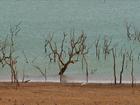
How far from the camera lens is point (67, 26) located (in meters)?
90.2

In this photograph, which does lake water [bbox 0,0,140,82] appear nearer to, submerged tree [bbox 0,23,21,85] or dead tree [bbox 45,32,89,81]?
dead tree [bbox 45,32,89,81]

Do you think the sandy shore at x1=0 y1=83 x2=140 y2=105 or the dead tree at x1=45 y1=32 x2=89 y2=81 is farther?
the dead tree at x1=45 y1=32 x2=89 y2=81

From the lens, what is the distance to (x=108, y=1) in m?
151

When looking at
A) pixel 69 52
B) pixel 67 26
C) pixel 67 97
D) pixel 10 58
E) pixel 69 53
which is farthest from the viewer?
pixel 67 26

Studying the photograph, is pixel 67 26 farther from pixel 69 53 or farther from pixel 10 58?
pixel 10 58

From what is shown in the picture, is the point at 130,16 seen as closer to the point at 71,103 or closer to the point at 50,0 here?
the point at 50,0

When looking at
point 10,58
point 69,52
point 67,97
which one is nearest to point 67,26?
point 69,52

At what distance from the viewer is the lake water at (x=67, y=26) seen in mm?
57069

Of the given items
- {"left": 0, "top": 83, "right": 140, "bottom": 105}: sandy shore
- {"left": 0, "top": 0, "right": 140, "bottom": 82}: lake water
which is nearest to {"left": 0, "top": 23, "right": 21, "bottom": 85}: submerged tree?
{"left": 0, "top": 0, "right": 140, "bottom": 82}: lake water

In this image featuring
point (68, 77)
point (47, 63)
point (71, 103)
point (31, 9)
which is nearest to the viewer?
point (71, 103)

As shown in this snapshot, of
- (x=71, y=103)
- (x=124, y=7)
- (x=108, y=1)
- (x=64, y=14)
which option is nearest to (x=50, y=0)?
(x=108, y=1)

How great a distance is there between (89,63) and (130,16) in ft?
148

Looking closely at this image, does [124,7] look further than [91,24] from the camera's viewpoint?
Yes

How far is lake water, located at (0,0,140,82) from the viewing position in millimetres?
57069
